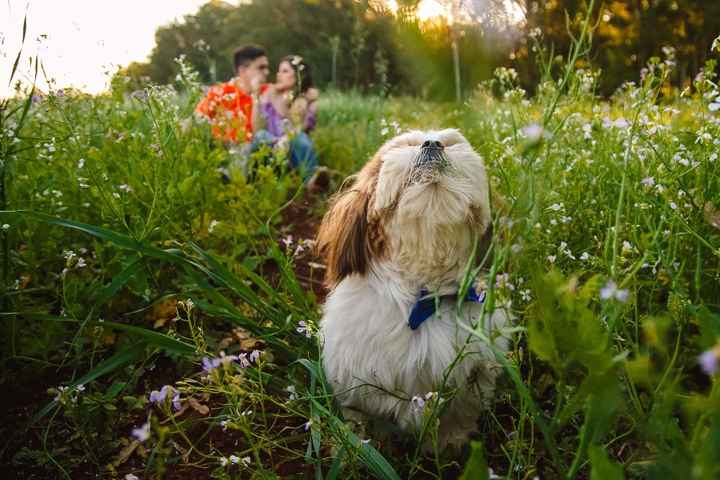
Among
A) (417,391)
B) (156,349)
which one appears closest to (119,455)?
(156,349)

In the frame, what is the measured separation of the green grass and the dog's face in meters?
0.15

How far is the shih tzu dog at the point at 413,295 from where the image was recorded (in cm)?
180

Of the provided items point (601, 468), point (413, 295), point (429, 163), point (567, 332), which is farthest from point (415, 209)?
point (601, 468)

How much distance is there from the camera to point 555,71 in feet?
12.7

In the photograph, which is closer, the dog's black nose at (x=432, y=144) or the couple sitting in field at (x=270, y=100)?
the dog's black nose at (x=432, y=144)

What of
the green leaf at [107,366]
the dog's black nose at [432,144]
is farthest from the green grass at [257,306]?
the dog's black nose at [432,144]

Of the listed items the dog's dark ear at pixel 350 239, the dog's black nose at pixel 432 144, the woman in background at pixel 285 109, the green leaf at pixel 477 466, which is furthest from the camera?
the woman in background at pixel 285 109

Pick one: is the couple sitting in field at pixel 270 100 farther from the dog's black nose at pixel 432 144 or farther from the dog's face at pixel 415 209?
the dog's black nose at pixel 432 144

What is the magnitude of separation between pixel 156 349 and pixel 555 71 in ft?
10.6

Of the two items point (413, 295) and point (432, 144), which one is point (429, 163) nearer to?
point (432, 144)

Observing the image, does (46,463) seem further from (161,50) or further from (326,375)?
(161,50)

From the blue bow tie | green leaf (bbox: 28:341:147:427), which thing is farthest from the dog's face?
green leaf (bbox: 28:341:147:427)

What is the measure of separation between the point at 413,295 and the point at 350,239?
0.32m

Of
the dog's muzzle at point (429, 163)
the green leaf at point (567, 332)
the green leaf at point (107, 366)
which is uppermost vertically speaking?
the dog's muzzle at point (429, 163)
